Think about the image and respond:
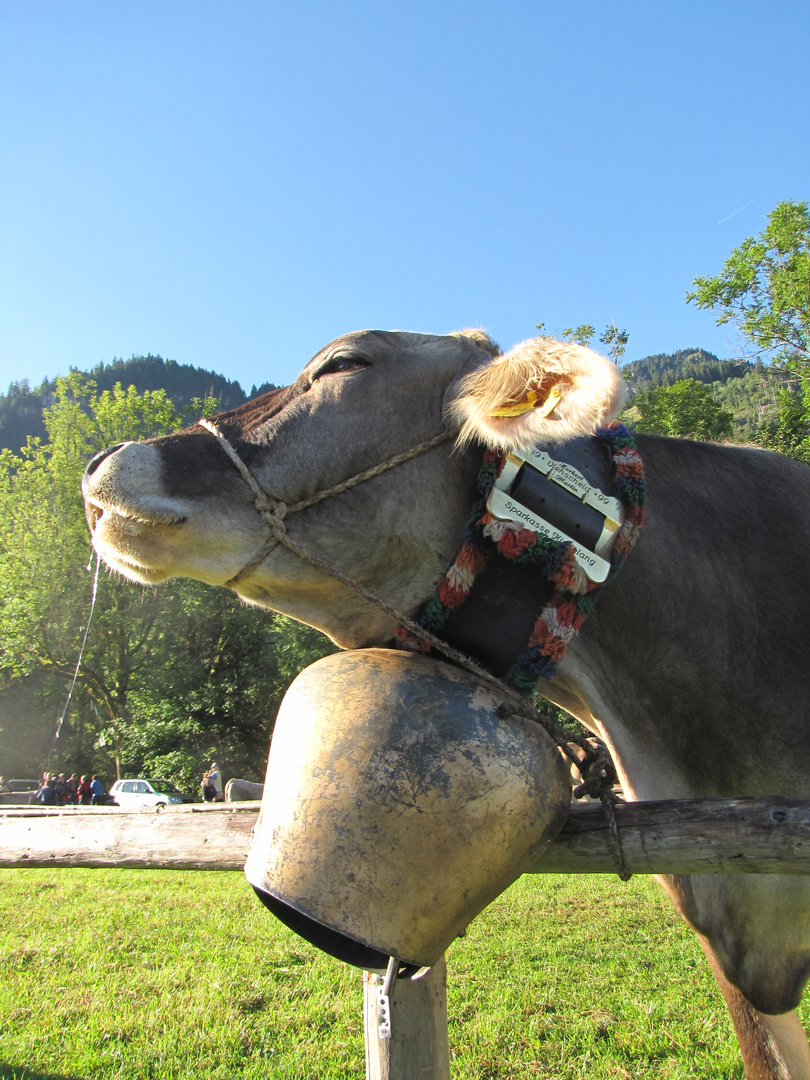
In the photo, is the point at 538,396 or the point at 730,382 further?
the point at 730,382

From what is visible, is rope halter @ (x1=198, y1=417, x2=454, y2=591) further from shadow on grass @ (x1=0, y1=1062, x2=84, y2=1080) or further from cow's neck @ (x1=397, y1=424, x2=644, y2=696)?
shadow on grass @ (x1=0, y1=1062, x2=84, y2=1080)

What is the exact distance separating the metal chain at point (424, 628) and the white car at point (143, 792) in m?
22.8

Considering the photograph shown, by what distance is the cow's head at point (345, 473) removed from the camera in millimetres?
1971

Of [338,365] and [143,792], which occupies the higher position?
[338,365]

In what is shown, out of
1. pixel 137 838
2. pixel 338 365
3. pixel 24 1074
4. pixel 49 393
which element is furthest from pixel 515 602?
pixel 49 393

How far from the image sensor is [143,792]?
2570 centimetres

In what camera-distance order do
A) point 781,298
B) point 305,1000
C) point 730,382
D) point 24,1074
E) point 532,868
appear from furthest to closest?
point 730,382 < point 781,298 < point 305,1000 < point 24,1074 < point 532,868

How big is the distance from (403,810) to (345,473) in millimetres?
968

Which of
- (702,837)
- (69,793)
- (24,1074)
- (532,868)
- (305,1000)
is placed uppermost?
(702,837)

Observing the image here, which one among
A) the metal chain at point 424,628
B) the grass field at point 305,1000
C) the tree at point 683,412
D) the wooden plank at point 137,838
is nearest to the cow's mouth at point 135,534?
the metal chain at point 424,628

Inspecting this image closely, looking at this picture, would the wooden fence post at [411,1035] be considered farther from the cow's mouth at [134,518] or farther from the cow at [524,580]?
the cow's mouth at [134,518]

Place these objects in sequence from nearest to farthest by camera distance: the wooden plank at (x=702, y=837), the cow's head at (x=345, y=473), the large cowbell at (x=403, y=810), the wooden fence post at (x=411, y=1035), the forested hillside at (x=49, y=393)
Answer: the large cowbell at (x=403, y=810) → the wooden plank at (x=702, y=837) → the cow's head at (x=345, y=473) → the wooden fence post at (x=411, y=1035) → the forested hillside at (x=49, y=393)

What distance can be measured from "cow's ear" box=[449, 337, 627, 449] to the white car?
75.7 feet

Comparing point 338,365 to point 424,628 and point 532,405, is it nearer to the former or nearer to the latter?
point 532,405
